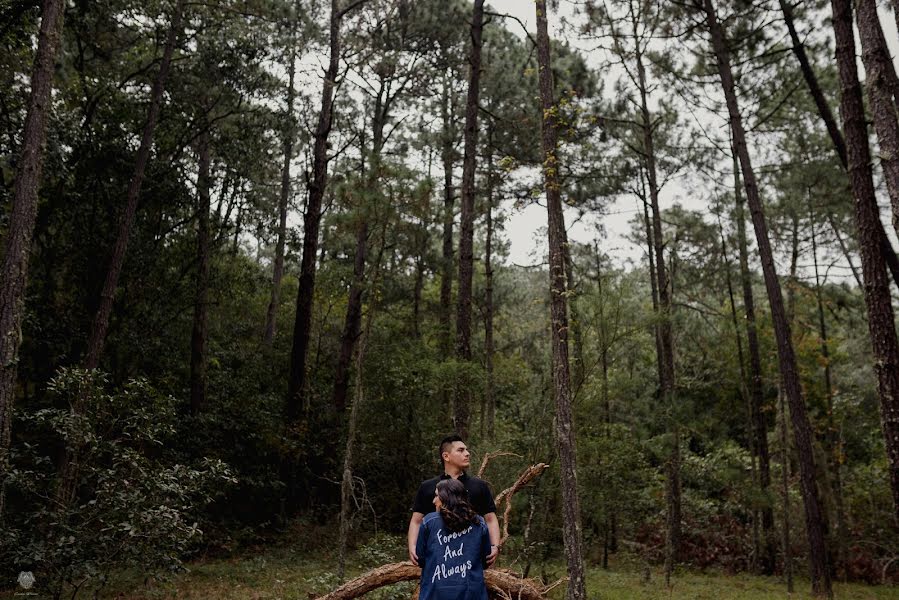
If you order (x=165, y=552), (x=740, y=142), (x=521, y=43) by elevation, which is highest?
(x=521, y=43)

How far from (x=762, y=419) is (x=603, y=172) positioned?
767 cm

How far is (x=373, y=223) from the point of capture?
32.3 ft

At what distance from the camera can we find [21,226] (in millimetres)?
7066

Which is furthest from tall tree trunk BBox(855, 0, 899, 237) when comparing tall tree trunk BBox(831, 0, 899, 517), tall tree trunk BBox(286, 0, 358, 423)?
tall tree trunk BBox(286, 0, 358, 423)

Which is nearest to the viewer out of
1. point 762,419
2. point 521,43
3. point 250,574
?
point 250,574

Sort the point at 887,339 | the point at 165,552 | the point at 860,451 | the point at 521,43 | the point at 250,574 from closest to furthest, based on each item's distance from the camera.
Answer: the point at 887,339 < the point at 165,552 < the point at 250,574 < the point at 521,43 < the point at 860,451

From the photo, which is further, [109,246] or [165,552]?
[109,246]

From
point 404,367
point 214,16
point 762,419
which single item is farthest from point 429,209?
point 762,419

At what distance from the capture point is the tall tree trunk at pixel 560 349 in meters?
6.78

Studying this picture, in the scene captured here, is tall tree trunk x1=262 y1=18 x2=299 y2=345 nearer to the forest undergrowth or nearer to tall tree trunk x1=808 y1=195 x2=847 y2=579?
the forest undergrowth

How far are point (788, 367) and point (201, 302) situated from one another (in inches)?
482

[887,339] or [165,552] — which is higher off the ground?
[887,339]

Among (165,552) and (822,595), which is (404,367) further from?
(822,595)

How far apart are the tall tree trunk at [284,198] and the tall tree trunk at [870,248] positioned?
36.2ft
